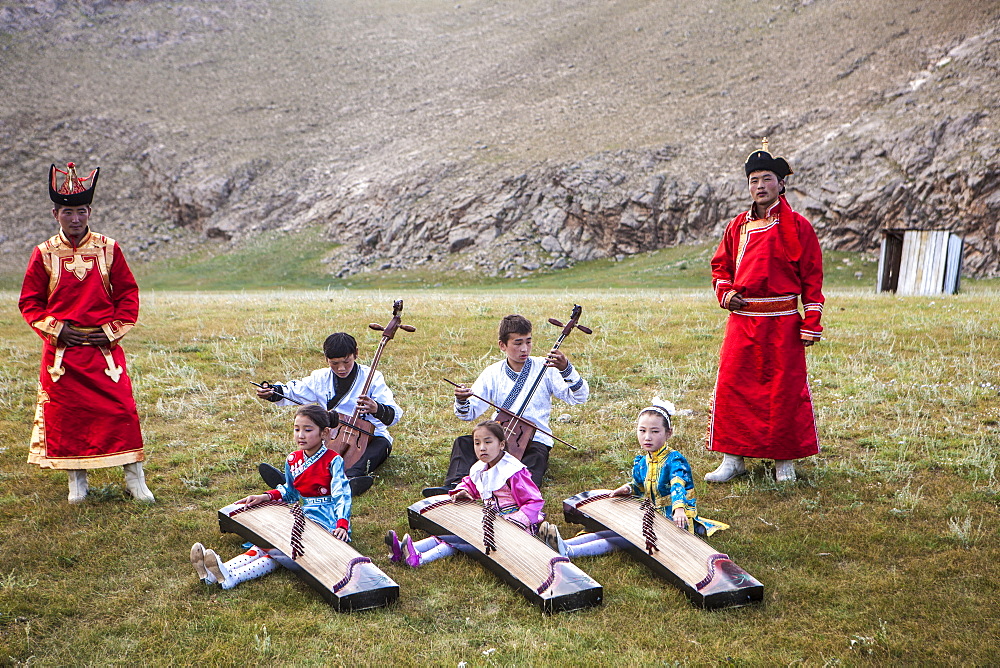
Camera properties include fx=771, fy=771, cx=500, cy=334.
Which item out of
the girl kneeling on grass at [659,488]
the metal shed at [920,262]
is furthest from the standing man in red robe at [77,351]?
the metal shed at [920,262]

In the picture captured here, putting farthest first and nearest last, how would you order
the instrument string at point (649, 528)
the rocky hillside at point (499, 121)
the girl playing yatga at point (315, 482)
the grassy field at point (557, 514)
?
the rocky hillside at point (499, 121) < the girl playing yatga at point (315, 482) < the instrument string at point (649, 528) < the grassy field at point (557, 514)

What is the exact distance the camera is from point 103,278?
620 centimetres

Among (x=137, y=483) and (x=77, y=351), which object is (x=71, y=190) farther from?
(x=137, y=483)

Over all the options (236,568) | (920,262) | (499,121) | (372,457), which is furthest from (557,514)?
(499,121)

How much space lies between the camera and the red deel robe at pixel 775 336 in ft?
20.5

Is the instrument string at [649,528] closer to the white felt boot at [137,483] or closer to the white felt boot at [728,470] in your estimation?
the white felt boot at [728,470]

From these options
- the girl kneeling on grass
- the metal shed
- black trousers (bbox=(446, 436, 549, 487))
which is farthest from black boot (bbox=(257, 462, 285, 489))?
the metal shed

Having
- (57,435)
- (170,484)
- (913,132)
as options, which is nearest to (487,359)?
(170,484)

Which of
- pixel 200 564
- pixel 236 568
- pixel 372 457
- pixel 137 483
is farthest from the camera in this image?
pixel 372 457

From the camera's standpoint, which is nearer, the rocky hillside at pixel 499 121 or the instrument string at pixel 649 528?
the instrument string at pixel 649 528

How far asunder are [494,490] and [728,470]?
2.28m

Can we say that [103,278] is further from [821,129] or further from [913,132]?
[821,129]

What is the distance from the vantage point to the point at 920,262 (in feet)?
67.7

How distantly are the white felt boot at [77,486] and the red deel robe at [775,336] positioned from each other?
17.3 ft
